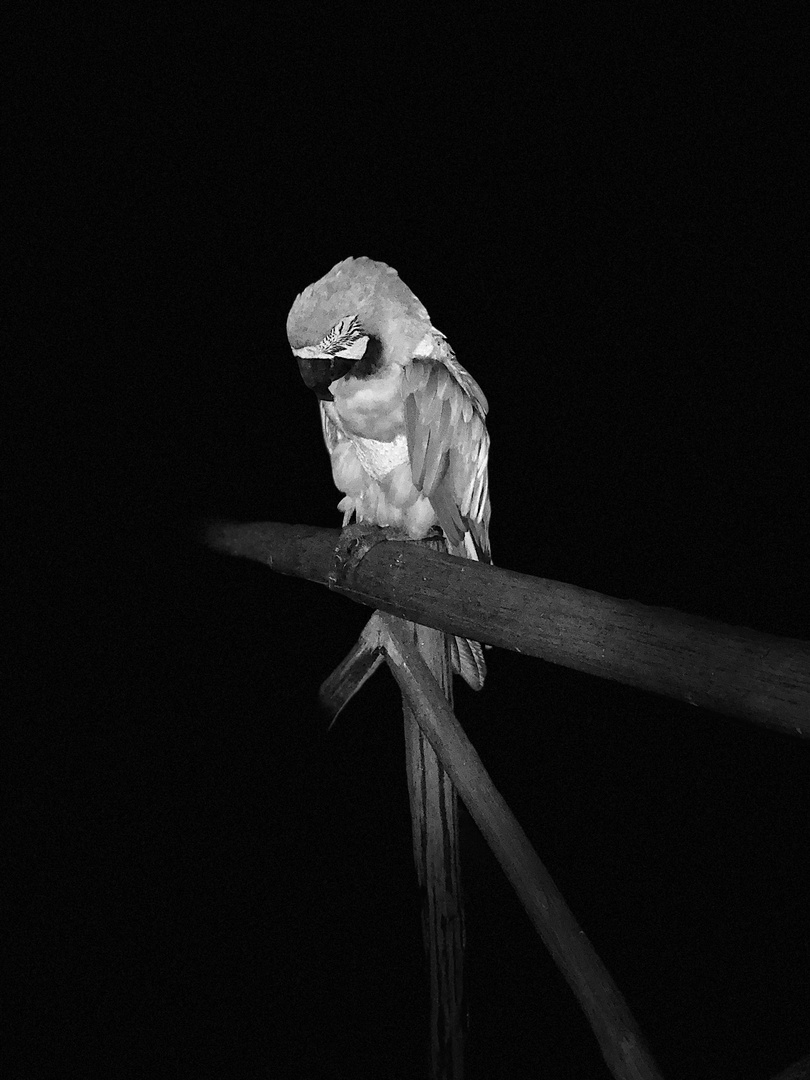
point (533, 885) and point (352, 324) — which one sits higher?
point (352, 324)

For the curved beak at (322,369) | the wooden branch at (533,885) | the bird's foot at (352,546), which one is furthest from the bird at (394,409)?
the wooden branch at (533,885)

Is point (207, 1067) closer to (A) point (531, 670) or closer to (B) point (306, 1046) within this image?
(B) point (306, 1046)

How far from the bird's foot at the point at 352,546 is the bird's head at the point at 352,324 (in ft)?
0.84

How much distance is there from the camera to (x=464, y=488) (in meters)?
1.58

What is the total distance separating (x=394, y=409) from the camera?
4.84 feet

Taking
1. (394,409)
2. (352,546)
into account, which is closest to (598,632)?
(352,546)

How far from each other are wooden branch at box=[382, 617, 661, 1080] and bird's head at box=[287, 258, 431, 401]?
0.53 meters

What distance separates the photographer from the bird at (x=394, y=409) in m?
1.33

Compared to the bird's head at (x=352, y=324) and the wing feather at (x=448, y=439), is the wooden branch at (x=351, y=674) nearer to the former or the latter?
the wing feather at (x=448, y=439)

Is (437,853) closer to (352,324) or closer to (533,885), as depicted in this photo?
(533,885)

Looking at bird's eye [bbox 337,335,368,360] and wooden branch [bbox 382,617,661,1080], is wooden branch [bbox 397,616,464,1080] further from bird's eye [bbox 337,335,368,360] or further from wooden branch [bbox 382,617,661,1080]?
bird's eye [bbox 337,335,368,360]

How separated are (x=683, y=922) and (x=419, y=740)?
1.70 metres

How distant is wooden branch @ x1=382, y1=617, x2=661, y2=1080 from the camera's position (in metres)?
0.98

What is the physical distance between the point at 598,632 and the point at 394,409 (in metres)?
0.75
